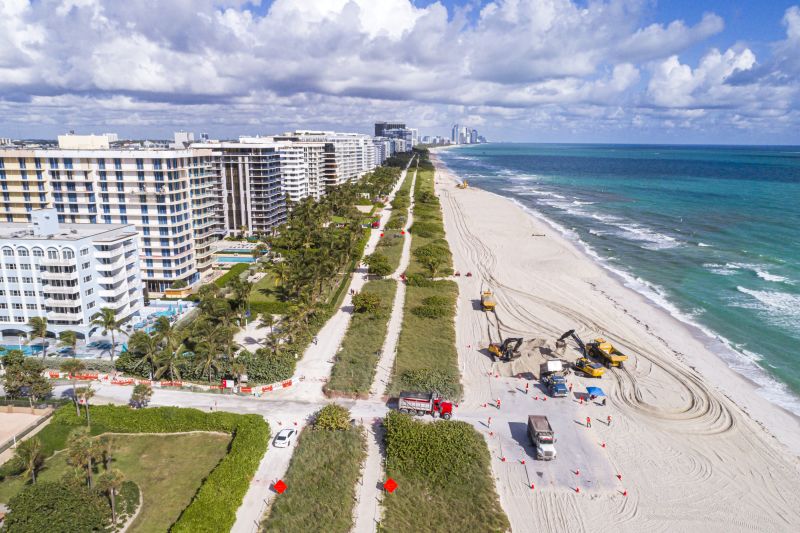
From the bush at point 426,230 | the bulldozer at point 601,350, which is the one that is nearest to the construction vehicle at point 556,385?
the bulldozer at point 601,350

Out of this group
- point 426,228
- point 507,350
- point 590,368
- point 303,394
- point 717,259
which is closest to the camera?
point 303,394

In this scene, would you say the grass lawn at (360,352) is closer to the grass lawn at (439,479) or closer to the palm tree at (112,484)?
the grass lawn at (439,479)

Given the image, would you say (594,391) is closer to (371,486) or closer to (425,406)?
(425,406)

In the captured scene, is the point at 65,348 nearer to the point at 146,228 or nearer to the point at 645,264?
the point at 146,228

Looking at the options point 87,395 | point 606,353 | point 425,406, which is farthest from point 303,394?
point 606,353

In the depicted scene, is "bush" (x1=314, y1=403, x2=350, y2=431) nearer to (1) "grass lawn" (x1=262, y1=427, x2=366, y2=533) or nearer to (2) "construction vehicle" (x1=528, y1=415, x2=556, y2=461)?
(1) "grass lawn" (x1=262, y1=427, x2=366, y2=533)
